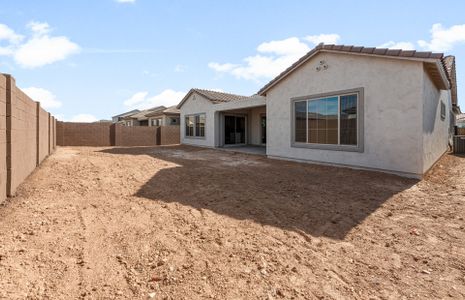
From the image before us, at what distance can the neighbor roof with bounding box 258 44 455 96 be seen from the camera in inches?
312

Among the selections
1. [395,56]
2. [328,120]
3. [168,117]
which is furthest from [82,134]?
[395,56]

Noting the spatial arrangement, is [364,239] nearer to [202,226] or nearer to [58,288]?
[202,226]

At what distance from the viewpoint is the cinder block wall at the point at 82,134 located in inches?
858

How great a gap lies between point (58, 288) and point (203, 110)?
57.1 feet

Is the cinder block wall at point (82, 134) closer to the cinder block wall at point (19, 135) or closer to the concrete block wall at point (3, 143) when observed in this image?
the cinder block wall at point (19, 135)

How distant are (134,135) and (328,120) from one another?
1837 centimetres

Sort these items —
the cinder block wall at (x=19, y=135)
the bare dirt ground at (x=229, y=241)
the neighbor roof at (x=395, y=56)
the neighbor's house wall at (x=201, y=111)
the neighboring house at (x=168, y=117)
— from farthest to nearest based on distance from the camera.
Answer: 1. the neighboring house at (x=168, y=117)
2. the neighbor's house wall at (x=201, y=111)
3. the neighbor roof at (x=395, y=56)
4. the cinder block wall at (x=19, y=135)
5. the bare dirt ground at (x=229, y=241)

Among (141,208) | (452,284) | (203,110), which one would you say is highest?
(203,110)

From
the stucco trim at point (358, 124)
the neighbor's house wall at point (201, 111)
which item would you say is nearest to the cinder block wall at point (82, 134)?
the neighbor's house wall at point (201, 111)

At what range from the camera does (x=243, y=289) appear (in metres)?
2.92

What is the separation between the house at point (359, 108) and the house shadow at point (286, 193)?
880 mm

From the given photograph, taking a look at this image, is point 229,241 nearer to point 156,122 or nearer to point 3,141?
point 3,141

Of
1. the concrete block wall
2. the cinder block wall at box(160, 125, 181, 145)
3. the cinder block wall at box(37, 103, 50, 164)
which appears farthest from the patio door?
the concrete block wall

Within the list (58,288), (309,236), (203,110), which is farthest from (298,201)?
(203,110)
